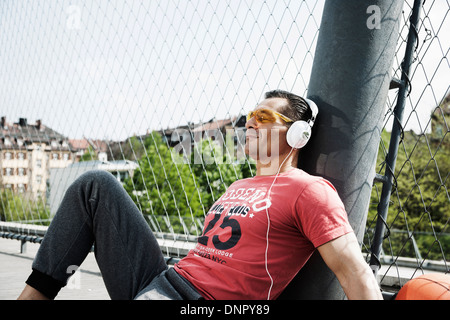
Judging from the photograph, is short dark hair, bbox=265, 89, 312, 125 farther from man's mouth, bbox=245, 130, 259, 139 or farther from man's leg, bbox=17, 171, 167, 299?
man's leg, bbox=17, 171, 167, 299

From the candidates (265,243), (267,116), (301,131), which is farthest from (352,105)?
(265,243)

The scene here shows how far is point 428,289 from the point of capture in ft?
4.37

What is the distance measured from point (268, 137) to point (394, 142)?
51 cm

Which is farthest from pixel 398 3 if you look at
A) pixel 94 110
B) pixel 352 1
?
pixel 94 110

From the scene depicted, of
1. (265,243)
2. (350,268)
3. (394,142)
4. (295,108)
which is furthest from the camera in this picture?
(394,142)

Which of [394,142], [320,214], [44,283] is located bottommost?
[44,283]

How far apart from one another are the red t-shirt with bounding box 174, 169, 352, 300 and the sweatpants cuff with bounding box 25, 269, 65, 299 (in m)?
0.44

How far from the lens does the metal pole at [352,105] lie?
1.57 meters

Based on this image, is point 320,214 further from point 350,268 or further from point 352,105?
point 352,105

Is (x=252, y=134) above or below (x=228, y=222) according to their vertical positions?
above

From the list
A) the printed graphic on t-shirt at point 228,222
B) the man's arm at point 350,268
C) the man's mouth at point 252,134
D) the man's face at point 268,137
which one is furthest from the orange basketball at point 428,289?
the man's mouth at point 252,134

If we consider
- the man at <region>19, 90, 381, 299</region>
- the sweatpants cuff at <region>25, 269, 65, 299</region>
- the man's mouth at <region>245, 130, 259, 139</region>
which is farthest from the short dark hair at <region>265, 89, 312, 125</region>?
the sweatpants cuff at <region>25, 269, 65, 299</region>

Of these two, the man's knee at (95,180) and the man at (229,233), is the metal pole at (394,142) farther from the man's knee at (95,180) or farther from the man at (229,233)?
the man's knee at (95,180)
